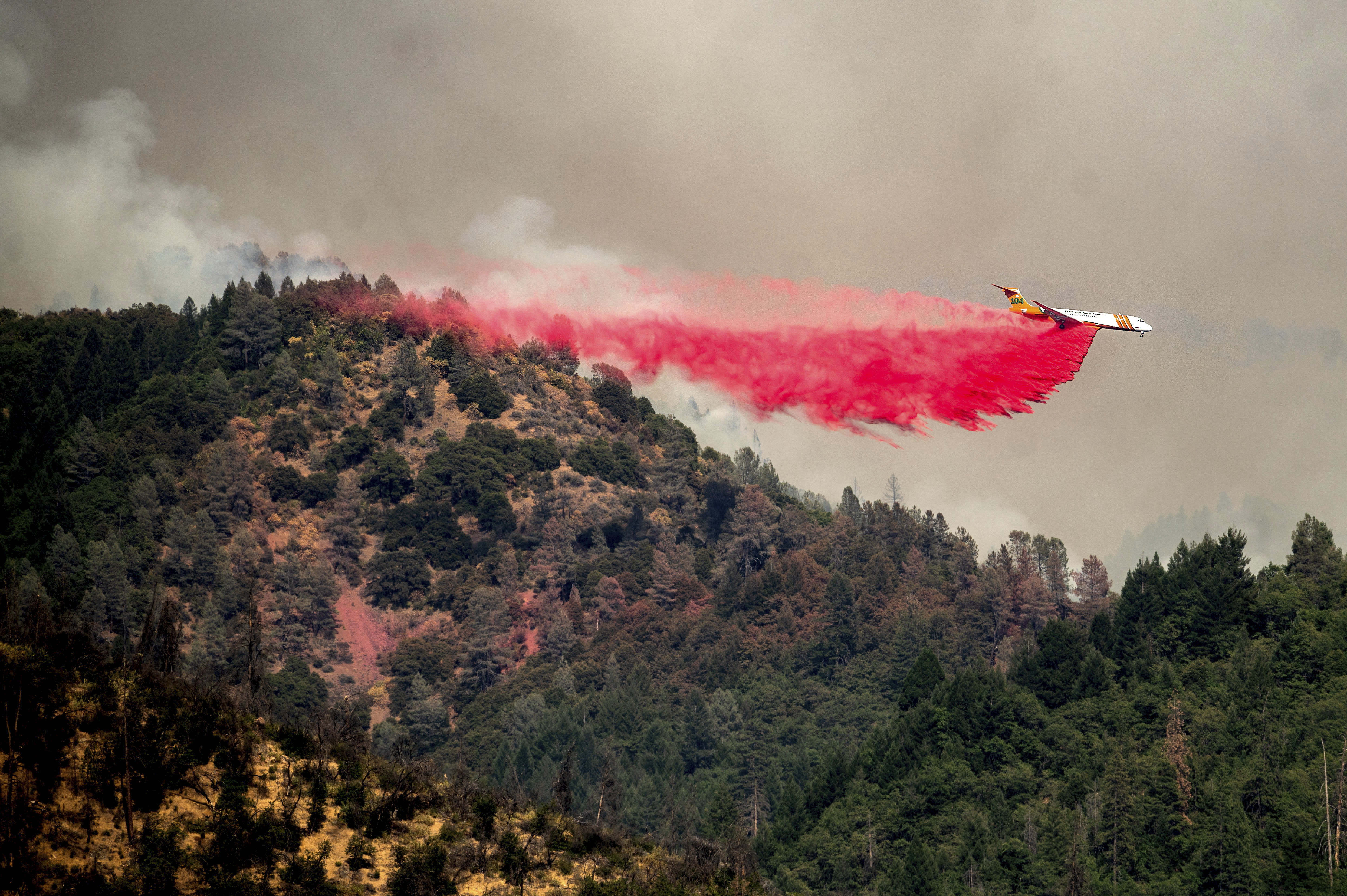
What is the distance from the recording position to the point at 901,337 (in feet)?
316

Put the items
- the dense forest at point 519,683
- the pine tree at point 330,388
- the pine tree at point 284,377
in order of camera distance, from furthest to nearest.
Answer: the pine tree at point 330,388, the pine tree at point 284,377, the dense forest at point 519,683

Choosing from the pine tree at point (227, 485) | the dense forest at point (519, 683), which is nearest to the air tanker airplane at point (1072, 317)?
the dense forest at point (519, 683)

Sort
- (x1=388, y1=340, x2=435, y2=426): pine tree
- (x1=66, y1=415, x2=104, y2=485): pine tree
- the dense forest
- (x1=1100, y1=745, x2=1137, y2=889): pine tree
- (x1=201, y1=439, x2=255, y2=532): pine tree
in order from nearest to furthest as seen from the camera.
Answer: the dense forest < (x1=1100, y1=745, x2=1137, y2=889): pine tree < (x1=66, y1=415, x2=104, y2=485): pine tree < (x1=201, y1=439, x2=255, y2=532): pine tree < (x1=388, y1=340, x2=435, y2=426): pine tree

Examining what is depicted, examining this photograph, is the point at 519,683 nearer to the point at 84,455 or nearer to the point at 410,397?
the point at 410,397

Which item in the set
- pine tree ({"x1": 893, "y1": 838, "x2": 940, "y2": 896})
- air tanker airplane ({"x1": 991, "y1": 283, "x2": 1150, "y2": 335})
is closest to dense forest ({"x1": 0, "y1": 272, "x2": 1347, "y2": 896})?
pine tree ({"x1": 893, "y1": 838, "x2": 940, "y2": 896})

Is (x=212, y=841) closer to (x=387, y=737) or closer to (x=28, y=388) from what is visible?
(x=387, y=737)

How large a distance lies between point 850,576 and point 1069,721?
2486 inches

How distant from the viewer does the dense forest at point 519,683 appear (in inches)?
2630

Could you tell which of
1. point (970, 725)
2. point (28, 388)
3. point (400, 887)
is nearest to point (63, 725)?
point (400, 887)

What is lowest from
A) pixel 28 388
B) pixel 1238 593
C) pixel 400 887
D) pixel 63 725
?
pixel 400 887

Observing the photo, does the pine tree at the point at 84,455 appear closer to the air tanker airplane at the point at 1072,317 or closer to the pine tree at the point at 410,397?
the pine tree at the point at 410,397

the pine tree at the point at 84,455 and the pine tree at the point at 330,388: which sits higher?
the pine tree at the point at 330,388

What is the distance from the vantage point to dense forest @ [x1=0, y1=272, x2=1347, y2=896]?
2630 inches

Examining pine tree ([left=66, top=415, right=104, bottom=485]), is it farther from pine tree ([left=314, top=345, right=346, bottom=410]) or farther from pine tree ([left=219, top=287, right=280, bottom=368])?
pine tree ([left=314, top=345, right=346, bottom=410])
